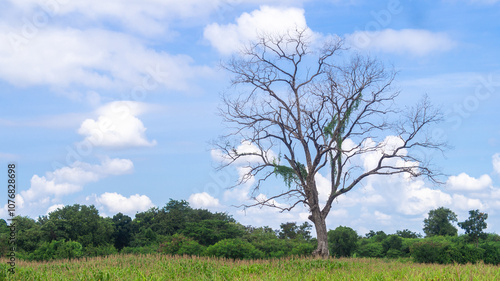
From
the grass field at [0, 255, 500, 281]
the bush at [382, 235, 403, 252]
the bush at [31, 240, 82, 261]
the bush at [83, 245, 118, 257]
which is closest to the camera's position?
the grass field at [0, 255, 500, 281]

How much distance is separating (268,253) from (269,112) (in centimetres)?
857

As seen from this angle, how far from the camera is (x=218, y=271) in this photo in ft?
49.1

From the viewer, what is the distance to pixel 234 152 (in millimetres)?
23328

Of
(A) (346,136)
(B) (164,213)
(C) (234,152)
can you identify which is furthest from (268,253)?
(B) (164,213)

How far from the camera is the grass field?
12641mm

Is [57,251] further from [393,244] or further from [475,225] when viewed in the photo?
[475,225]

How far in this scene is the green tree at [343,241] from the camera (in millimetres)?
26781

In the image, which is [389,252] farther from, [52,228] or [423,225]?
[52,228]

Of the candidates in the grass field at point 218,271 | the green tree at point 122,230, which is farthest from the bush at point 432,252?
the green tree at point 122,230

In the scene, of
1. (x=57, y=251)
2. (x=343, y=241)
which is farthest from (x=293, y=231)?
(x=57, y=251)

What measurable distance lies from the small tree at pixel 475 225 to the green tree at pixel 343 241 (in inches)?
264

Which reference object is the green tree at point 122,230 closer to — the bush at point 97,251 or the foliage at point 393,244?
the bush at point 97,251

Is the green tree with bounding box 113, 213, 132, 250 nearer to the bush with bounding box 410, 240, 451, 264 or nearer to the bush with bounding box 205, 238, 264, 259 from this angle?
the bush with bounding box 205, 238, 264, 259

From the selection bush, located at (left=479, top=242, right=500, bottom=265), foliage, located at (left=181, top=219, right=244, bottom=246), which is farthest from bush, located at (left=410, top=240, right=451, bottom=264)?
foliage, located at (left=181, top=219, right=244, bottom=246)
